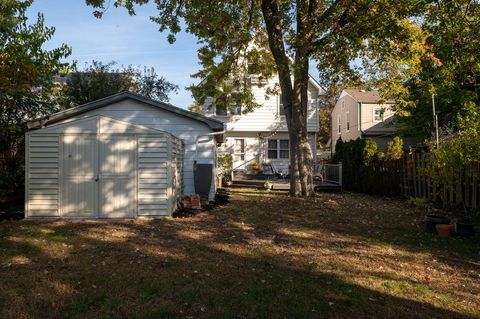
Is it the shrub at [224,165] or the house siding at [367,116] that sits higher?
the house siding at [367,116]

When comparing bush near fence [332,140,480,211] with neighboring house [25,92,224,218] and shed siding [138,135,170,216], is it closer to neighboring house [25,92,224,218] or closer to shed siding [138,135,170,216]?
shed siding [138,135,170,216]

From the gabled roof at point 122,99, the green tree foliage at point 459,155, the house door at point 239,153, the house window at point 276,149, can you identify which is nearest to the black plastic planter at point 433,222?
the green tree foliage at point 459,155

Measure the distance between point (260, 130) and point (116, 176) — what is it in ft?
52.0

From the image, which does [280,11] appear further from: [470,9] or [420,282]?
[420,282]

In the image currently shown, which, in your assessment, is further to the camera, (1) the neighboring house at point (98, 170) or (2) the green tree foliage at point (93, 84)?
(2) the green tree foliage at point (93, 84)

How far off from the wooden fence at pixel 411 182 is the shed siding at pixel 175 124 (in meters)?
7.58

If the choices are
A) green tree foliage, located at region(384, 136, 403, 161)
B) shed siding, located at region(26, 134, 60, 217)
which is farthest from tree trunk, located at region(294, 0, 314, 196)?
shed siding, located at region(26, 134, 60, 217)

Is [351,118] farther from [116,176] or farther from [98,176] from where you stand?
[98,176]

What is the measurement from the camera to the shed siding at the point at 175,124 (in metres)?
14.6

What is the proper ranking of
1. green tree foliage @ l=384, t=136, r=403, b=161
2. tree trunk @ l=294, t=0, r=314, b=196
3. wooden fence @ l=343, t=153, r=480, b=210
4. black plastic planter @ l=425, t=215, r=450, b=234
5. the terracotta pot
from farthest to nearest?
1. green tree foliage @ l=384, t=136, r=403, b=161
2. tree trunk @ l=294, t=0, r=314, b=196
3. wooden fence @ l=343, t=153, r=480, b=210
4. black plastic planter @ l=425, t=215, r=450, b=234
5. the terracotta pot

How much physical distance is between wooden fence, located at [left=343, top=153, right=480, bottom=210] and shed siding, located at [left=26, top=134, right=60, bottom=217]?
35.0ft

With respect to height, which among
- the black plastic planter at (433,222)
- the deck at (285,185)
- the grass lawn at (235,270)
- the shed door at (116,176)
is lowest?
the grass lawn at (235,270)

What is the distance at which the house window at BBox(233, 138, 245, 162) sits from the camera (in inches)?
1015

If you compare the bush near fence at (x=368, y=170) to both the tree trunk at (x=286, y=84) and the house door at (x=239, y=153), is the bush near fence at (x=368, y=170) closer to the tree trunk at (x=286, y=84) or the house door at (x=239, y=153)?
the tree trunk at (x=286, y=84)
